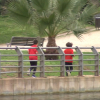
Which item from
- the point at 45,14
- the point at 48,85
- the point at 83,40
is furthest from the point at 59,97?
the point at 83,40

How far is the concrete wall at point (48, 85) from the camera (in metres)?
13.1

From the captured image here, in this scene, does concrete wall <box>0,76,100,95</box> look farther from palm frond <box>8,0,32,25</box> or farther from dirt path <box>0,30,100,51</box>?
dirt path <box>0,30,100,51</box>

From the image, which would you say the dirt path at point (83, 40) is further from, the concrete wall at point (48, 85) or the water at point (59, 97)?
the water at point (59, 97)

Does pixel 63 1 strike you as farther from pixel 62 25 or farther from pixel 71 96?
pixel 71 96

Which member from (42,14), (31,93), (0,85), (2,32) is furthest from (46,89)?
(2,32)

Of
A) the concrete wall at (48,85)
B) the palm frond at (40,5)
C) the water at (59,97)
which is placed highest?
the palm frond at (40,5)

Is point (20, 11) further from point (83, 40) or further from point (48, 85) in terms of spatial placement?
point (83, 40)

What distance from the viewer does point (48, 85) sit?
44.8ft

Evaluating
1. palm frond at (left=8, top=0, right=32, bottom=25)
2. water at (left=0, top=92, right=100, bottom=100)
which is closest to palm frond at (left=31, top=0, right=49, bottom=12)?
palm frond at (left=8, top=0, right=32, bottom=25)

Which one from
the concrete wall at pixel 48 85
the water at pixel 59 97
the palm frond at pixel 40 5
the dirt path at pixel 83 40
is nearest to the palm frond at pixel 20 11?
the palm frond at pixel 40 5

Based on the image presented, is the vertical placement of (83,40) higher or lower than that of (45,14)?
lower

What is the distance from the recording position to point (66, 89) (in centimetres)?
1391

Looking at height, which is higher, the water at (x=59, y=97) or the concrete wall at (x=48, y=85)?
the concrete wall at (x=48, y=85)

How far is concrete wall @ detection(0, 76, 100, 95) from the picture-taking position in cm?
1315
